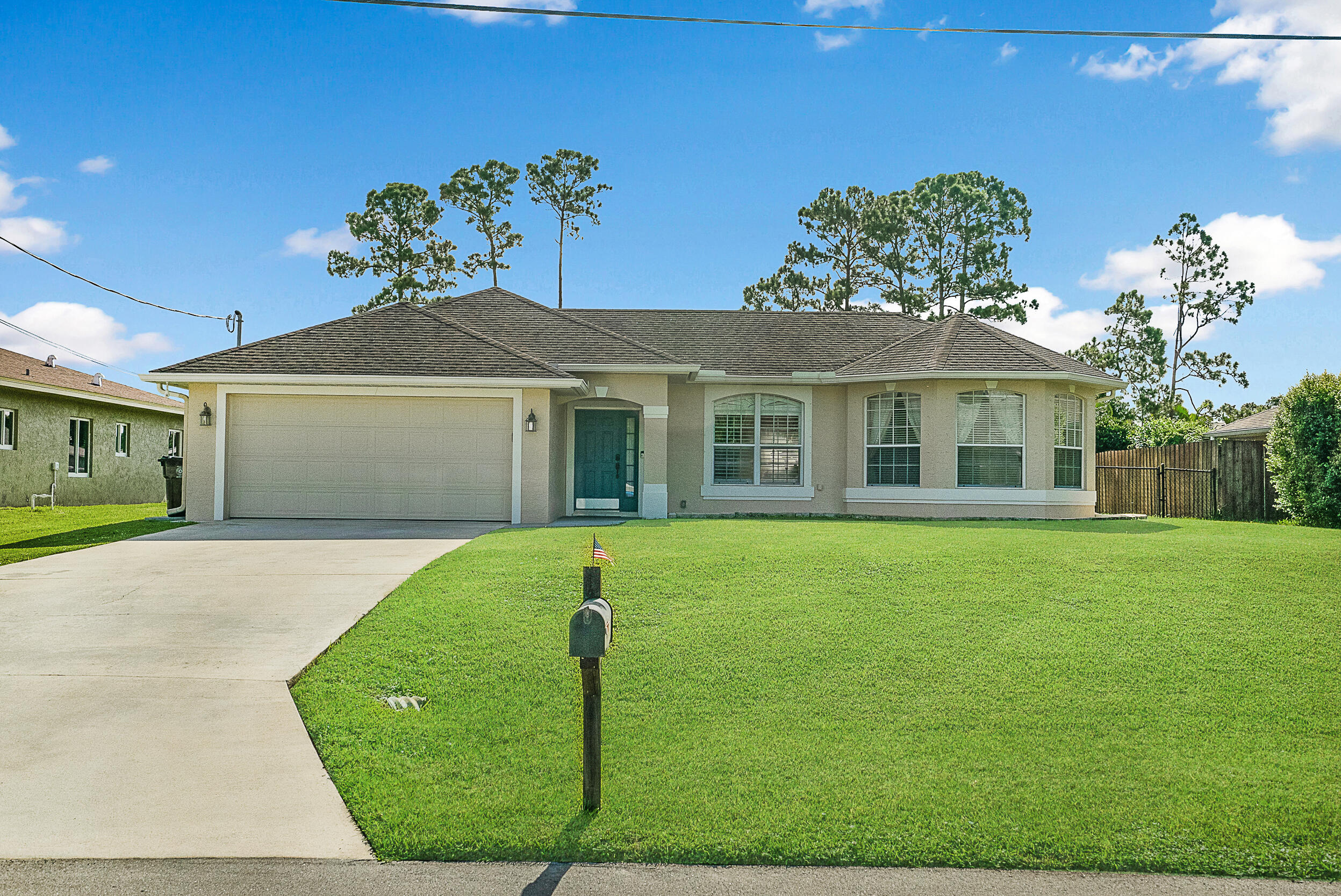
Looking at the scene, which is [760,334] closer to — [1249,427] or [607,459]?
[607,459]

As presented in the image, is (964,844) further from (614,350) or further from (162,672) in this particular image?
(614,350)

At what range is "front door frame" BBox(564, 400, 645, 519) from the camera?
1811cm

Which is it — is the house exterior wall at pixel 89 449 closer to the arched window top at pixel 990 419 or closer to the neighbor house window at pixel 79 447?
the neighbor house window at pixel 79 447

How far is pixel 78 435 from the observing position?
24.5 metres

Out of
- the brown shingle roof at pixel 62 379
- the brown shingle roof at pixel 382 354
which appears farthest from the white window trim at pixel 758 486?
the brown shingle roof at pixel 62 379

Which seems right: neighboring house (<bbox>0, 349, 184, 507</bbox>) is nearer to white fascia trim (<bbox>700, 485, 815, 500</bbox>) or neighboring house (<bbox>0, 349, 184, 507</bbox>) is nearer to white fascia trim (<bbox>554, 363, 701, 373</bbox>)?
white fascia trim (<bbox>554, 363, 701, 373</bbox>)

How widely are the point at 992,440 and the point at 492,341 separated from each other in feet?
32.6

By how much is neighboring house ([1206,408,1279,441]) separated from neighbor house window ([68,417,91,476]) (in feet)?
104

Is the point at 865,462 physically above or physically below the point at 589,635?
above

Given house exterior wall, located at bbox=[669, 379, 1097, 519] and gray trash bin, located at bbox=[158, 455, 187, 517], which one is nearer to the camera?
house exterior wall, located at bbox=[669, 379, 1097, 519]

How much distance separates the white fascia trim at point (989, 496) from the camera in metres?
17.6

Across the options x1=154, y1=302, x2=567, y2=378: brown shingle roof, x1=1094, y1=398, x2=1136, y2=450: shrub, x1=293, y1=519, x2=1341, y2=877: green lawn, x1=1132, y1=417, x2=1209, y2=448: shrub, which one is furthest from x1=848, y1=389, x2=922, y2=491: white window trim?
x1=1132, y1=417, x2=1209, y2=448: shrub

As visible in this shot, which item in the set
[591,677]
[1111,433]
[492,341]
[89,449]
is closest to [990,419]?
[492,341]

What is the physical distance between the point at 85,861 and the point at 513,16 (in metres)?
11.2
